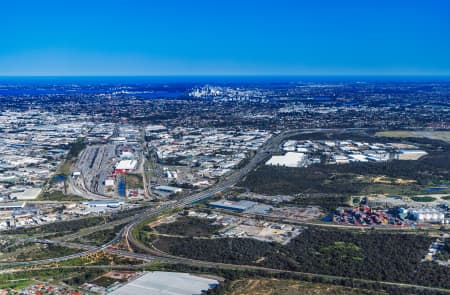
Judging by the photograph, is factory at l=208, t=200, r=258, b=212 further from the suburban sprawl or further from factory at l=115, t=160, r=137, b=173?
factory at l=115, t=160, r=137, b=173

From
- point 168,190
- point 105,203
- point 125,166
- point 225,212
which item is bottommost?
point 225,212

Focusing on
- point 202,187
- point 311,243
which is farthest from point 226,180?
point 311,243

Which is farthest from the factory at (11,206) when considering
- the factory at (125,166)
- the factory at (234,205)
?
the factory at (234,205)

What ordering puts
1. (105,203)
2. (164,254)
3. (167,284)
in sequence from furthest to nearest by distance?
1. (105,203)
2. (164,254)
3. (167,284)

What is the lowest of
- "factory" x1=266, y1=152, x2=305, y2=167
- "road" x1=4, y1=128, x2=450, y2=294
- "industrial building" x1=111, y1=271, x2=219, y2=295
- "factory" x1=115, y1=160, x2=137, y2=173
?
"industrial building" x1=111, y1=271, x2=219, y2=295

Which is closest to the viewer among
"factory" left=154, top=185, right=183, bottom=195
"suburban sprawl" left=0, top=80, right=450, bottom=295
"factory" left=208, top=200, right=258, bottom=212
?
"suburban sprawl" left=0, top=80, right=450, bottom=295

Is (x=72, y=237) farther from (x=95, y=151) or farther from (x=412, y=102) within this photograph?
(x=412, y=102)

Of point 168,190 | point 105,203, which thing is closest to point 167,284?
point 105,203

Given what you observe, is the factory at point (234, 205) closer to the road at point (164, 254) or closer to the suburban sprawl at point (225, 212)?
the suburban sprawl at point (225, 212)

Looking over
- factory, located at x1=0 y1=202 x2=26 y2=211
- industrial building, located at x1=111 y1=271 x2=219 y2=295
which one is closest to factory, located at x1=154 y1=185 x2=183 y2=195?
factory, located at x1=0 y1=202 x2=26 y2=211

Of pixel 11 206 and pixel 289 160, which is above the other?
pixel 289 160

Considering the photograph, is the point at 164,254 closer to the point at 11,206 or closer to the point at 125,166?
the point at 11,206
